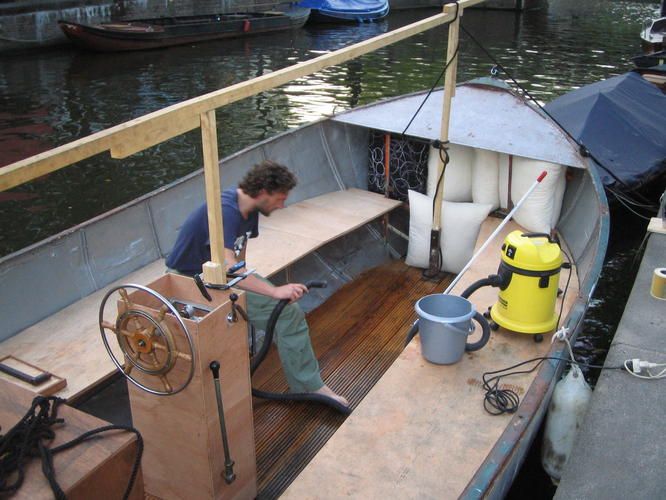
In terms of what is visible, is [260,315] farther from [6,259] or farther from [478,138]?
[478,138]

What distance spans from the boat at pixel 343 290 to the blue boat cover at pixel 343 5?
85.3 feet

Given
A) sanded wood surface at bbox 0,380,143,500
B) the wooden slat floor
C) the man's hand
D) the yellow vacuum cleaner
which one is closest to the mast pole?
the wooden slat floor

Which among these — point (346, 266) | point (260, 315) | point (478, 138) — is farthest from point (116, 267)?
point (478, 138)

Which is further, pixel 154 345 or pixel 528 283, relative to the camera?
pixel 528 283

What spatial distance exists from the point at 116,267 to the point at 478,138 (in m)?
3.68

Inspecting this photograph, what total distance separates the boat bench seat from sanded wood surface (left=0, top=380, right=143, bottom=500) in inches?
52.2

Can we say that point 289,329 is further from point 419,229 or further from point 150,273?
point 419,229

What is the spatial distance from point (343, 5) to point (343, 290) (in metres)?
28.6

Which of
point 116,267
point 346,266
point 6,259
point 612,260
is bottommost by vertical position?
point 612,260

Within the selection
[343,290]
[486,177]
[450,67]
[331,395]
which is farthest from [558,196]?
[331,395]

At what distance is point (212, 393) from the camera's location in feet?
11.0

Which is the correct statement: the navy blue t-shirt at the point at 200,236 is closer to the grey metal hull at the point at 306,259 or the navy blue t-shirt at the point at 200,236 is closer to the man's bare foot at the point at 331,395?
the man's bare foot at the point at 331,395

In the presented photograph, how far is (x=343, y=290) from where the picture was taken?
21.7ft

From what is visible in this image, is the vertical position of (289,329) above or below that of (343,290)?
above
